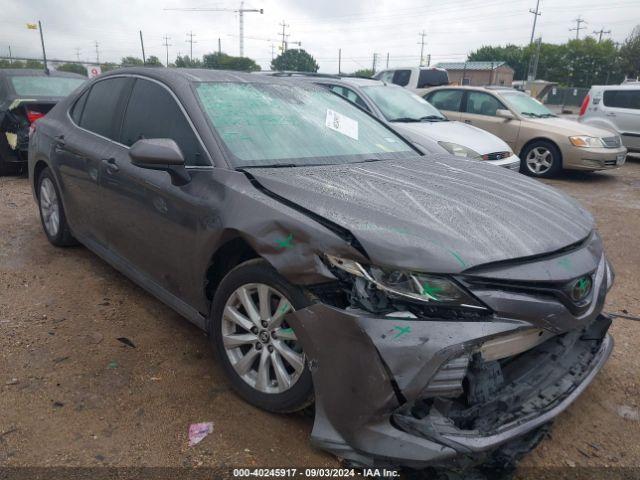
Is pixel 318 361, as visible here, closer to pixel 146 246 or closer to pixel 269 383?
pixel 269 383

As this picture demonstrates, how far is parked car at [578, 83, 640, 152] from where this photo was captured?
1091 centimetres

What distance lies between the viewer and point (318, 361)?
2023 mm

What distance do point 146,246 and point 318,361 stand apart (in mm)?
1528

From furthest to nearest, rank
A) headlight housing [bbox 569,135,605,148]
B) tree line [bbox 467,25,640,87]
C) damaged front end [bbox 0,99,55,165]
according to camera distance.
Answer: tree line [bbox 467,25,640,87] → headlight housing [bbox 569,135,605,148] → damaged front end [bbox 0,99,55,165]

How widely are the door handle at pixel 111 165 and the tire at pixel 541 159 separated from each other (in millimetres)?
7908

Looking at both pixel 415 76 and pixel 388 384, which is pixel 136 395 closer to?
pixel 388 384

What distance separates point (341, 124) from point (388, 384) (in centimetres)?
197

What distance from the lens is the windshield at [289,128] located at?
9.16 ft

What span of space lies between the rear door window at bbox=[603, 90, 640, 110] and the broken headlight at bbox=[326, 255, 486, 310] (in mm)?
11353

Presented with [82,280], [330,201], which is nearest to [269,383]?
[330,201]

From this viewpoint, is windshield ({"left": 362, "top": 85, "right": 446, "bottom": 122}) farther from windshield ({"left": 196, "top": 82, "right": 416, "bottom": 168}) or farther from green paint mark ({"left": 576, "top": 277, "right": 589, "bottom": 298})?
green paint mark ({"left": 576, "top": 277, "right": 589, "bottom": 298})

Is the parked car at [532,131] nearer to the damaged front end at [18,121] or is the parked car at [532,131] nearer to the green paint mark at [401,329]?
the damaged front end at [18,121]

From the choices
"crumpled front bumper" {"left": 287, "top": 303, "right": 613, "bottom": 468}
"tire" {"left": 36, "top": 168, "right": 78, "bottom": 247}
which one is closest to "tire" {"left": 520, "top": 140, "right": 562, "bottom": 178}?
"tire" {"left": 36, "top": 168, "right": 78, "bottom": 247}

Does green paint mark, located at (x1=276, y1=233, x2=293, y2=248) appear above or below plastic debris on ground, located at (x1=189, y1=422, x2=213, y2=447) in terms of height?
above
